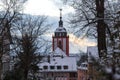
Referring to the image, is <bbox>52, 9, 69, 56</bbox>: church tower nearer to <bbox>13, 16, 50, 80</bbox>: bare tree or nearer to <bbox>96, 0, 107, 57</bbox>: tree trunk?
<bbox>13, 16, 50, 80</bbox>: bare tree

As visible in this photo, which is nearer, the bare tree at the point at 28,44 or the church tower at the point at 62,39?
the bare tree at the point at 28,44

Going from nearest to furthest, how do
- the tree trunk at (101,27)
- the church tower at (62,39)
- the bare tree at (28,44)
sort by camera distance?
1. the tree trunk at (101,27)
2. the bare tree at (28,44)
3. the church tower at (62,39)

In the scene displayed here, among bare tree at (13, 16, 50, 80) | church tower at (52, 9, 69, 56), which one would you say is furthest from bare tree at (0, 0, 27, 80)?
church tower at (52, 9, 69, 56)

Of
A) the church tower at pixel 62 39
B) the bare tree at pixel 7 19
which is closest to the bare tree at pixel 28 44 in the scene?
the bare tree at pixel 7 19

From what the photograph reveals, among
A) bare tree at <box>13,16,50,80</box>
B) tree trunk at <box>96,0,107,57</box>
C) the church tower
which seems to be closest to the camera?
tree trunk at <box>96,0,107,57</box>

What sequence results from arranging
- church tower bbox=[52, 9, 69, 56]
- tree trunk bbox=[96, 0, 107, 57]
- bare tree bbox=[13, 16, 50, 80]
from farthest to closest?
church tower bbox=[52, 9, 69, 56] < bare tree bbox=[13, 16, 50, 80] < tree trunk bbox=[96, 0, 107, 57]

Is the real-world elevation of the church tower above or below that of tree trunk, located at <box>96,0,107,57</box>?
above

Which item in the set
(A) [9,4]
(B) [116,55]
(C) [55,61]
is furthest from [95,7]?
(C) [55,61]

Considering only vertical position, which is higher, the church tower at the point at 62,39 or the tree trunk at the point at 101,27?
the church tower at the point at 62,39

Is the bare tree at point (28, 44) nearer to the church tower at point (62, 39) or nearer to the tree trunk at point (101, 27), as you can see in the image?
the tree trunk at point (101, 27)

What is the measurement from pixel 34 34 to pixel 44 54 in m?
3.64

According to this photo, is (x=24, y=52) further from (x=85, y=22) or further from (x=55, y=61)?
(x=55, y=61)

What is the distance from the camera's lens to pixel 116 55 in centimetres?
1091

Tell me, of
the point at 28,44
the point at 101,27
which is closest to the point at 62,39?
the point at 28,44
